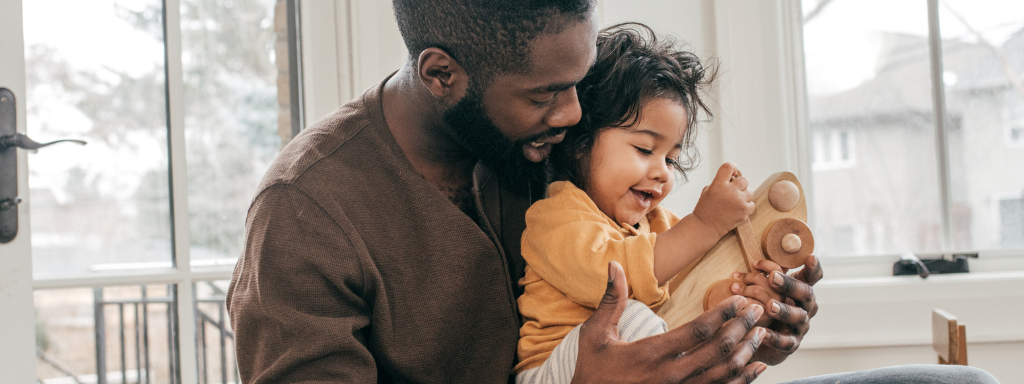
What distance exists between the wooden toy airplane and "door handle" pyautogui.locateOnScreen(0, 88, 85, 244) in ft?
4.15

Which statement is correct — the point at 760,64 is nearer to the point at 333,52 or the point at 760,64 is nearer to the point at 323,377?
the point at 333,52

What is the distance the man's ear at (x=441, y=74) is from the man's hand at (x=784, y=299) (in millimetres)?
526

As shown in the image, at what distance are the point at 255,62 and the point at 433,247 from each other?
91 centimetres

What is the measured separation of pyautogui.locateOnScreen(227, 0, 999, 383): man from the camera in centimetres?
81

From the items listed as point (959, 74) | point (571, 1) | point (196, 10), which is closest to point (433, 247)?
point (571, 1)

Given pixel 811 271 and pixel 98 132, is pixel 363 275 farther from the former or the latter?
pixel 98 132

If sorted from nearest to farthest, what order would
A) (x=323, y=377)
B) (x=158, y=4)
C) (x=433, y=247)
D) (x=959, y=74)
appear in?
(x=323, y=377) → (x=433, y=247) → (x=158, y=4) → (x=959, y=74)

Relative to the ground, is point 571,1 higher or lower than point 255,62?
lower

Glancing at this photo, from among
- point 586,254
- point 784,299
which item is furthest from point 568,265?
point 784,299

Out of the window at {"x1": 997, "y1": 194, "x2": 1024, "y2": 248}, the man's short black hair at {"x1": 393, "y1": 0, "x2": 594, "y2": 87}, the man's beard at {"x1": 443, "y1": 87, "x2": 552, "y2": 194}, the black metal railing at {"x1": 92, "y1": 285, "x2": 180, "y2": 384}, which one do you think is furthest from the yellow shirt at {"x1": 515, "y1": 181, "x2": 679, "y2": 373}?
the window at {"x1": 997, "y1": 194, "x2": 1024, "y2": 248}

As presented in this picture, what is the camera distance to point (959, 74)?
5.28 feet

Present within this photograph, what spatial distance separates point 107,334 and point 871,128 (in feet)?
6.71

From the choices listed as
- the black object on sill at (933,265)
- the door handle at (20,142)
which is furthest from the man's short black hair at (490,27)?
the black object on sill at (933,265)

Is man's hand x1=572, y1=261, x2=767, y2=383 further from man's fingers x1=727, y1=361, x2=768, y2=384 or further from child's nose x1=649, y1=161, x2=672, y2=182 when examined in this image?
child's nose x1=649, y1=161, x2=672, y2=182
